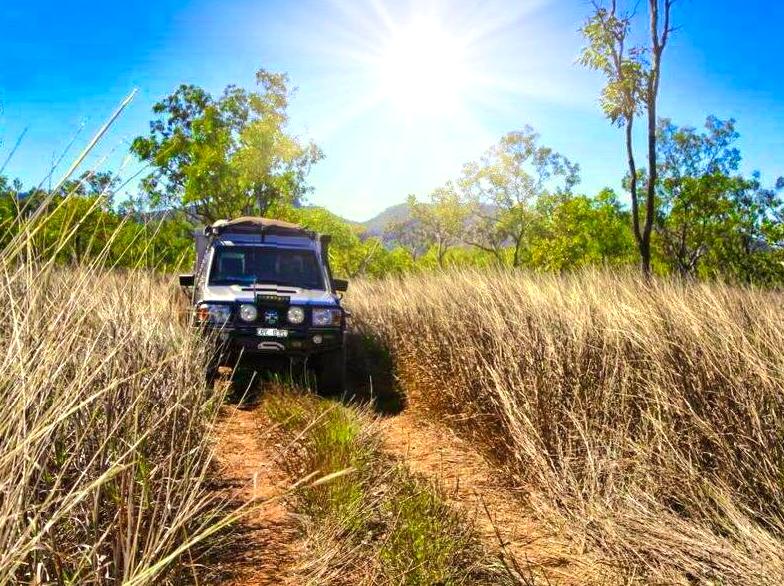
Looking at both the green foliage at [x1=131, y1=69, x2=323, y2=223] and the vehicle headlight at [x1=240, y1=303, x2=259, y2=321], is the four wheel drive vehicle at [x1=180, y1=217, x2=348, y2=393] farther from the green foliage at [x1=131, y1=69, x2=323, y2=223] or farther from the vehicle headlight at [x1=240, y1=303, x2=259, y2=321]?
the green foliage at [x1=131, y1=69, x2=323, y2=223]

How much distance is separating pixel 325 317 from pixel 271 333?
2.31 ft

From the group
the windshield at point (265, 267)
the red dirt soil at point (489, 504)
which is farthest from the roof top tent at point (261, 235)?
the red dirt soil at point (489, 504)

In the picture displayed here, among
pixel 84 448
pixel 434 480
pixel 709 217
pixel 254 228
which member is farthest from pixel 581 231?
pixel 84 448

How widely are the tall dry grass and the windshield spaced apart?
117 inches

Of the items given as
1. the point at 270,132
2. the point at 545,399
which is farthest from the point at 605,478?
the point at 270,132

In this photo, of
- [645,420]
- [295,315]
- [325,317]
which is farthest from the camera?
[325,317]

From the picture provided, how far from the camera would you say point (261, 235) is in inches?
331

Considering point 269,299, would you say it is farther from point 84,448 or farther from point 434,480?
point 84,448

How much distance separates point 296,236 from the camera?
877cm

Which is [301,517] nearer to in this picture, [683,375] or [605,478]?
[605,478]

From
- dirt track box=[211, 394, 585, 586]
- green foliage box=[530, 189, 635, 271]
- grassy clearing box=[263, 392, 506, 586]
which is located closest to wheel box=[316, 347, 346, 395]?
dirt track box=[211, 394, 585, 586]

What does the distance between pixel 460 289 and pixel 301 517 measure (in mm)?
4776

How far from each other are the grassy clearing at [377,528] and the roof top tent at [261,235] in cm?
458

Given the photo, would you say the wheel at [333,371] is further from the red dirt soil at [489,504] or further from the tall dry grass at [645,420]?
the tall dry grass at [645,420]
